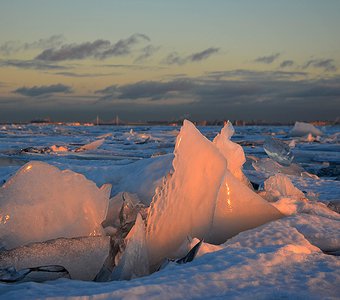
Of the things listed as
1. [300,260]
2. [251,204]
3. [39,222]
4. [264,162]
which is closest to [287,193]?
[251,204]

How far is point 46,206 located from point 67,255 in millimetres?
328

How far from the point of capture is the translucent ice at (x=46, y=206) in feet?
6.22

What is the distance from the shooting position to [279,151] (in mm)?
7910

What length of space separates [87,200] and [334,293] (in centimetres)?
115

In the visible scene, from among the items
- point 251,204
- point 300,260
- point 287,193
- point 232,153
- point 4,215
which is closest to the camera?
point 300,260

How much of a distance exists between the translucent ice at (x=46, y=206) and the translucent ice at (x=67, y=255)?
0.62 feet

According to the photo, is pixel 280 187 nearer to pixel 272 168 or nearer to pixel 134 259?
pixel 134 259

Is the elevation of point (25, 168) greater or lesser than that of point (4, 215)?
greater

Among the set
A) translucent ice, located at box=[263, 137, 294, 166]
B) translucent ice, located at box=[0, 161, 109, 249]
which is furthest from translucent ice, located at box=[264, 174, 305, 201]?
translucent ice, located at box=[263, 137, 294, 166]

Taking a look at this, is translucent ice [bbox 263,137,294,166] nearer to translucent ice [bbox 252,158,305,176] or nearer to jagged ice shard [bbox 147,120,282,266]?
translucent ice [bbox 252,158,305,176]

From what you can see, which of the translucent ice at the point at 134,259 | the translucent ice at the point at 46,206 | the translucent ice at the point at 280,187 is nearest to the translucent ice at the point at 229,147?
the translucent ice at the point at 280,187

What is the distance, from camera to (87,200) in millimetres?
2039

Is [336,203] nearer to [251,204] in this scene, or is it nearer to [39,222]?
[251,204]

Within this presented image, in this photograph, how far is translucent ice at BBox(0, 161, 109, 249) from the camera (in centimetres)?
189
